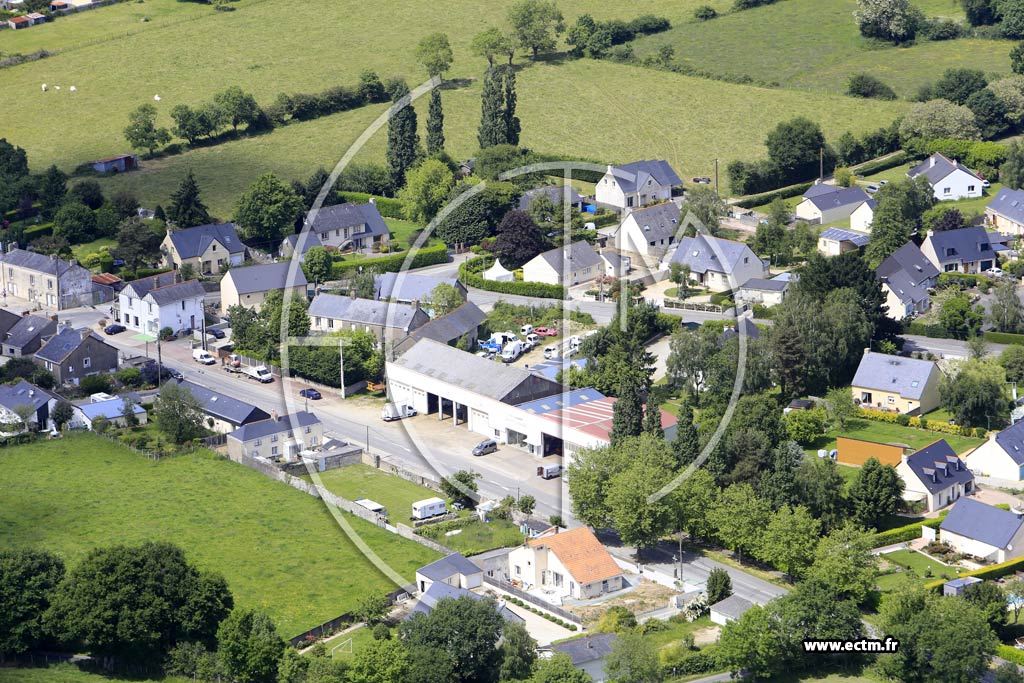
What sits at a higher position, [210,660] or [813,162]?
→ [813,162]

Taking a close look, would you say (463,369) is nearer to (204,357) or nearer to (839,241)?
(204,357)

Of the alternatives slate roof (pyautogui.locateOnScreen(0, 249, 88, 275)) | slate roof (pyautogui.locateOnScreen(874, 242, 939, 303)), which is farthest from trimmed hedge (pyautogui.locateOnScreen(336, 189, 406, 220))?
slate roof (pyautogui.locateOnScreen(874, 242, 939, 303))

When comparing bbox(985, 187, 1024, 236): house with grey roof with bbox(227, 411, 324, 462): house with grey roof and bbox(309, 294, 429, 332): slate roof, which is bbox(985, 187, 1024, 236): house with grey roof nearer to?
bbox(309, 294, 429, 332): slate roof

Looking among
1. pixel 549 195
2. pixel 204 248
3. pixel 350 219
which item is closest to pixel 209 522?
pixel 204 248

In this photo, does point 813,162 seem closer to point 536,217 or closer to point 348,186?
point 536,217

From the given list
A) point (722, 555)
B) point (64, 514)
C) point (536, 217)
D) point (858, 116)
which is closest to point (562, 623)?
point (722, 555)

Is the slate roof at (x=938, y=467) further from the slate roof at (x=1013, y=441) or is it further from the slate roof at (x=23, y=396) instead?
the slate roof at (x=23, y=396)

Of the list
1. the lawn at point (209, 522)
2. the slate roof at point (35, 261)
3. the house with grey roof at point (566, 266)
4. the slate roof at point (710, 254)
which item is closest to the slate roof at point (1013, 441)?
the slate roof at point (710, 254)
